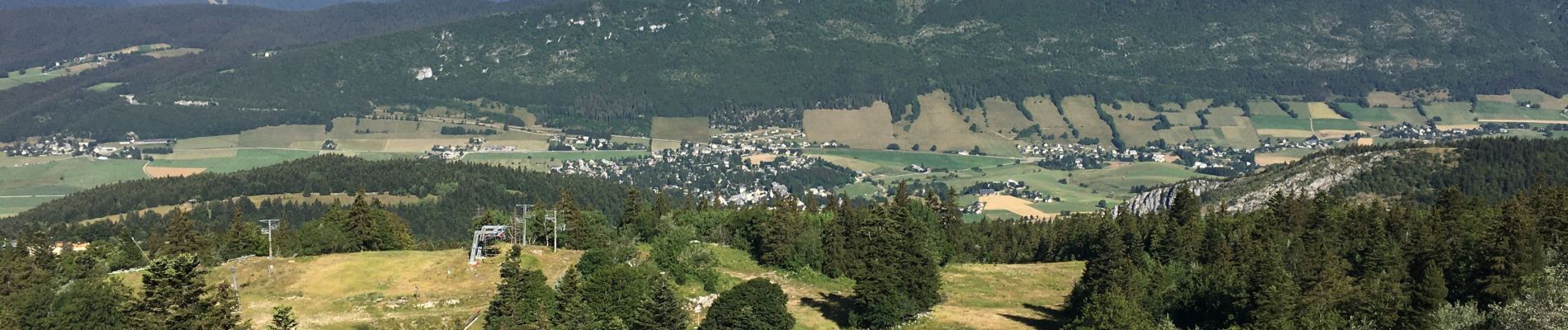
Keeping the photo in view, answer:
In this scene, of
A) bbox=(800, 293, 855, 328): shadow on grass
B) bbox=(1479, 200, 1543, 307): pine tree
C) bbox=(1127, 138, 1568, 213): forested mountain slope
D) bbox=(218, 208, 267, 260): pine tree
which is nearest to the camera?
bbox=(1479, 200, 1543, 307): pine tree

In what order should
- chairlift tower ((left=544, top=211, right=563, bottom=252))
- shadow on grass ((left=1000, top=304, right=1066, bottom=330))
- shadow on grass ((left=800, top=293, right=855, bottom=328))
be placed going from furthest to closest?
chairlift tower ((left=544, top=211, right=563, bottom=252)) < shadow on grass ((left=800, top=293, right=855, bottom=328)) < shadow on grass ((left=1000, top=304, right=1066, bottom=330))

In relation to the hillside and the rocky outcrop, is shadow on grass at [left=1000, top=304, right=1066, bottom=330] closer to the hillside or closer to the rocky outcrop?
the hillside

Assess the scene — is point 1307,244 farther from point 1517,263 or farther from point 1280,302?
point 1280,302

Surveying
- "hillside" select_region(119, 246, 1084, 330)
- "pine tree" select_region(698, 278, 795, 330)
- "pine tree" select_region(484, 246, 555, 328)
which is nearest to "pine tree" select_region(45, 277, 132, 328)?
"hillside" select_region(119, 246, 1084, 330)

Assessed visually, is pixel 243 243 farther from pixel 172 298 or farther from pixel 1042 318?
pixel 1042 318

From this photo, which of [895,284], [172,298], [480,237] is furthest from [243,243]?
[895,284]

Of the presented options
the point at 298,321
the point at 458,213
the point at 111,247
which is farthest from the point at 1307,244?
the point at 458,213

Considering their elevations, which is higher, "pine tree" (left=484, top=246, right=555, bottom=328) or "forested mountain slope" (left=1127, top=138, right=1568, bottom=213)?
"forested mountain slope" (left=1127, top=138, right=1568, bottom=213)
